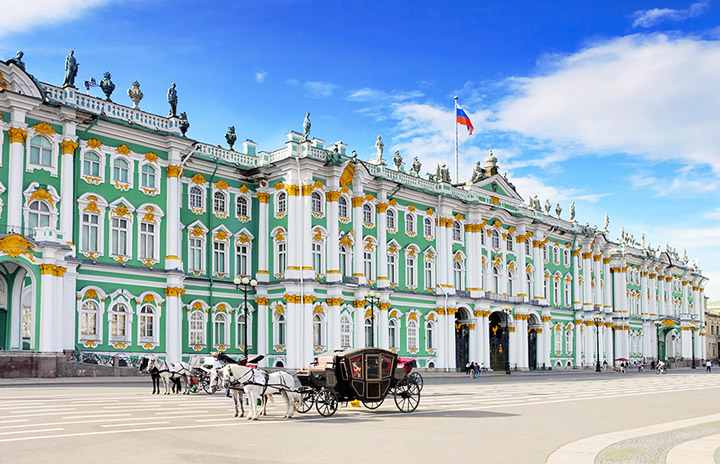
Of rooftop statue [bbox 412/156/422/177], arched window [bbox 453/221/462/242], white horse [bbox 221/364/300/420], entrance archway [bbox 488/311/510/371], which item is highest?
rooftop statue [bbox 412/156/422/177]

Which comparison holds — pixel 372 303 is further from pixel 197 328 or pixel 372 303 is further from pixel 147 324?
pixel 147 324

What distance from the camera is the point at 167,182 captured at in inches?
1822

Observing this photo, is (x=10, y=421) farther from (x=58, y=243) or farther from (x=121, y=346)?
(x=121, y=346)

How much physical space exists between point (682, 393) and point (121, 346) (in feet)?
97.0

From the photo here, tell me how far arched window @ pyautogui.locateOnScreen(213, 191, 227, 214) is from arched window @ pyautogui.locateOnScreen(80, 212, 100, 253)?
942cm

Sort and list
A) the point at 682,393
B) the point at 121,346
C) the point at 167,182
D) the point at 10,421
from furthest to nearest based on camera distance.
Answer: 1. the point at 167,182
2. the point at 121,346
3. the point at 682,393
4. the point at 10,421

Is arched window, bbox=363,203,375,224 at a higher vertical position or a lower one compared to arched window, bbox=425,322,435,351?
higher

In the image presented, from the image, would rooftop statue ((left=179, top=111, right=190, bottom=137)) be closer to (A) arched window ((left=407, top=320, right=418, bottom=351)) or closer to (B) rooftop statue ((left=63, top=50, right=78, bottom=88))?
(B) rooftop statue ((left=63, top=50, right=78, bottom=88))

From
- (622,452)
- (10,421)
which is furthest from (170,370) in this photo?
(622,452)

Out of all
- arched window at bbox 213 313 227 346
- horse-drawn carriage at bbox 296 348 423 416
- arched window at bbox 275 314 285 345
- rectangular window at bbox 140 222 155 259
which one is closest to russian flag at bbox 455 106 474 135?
arched window at bbox 275 314 285 345

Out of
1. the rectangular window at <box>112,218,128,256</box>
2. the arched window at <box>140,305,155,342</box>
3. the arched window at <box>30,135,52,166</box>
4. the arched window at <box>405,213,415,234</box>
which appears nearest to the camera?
the arched window at <box>30,135,52,166</box>

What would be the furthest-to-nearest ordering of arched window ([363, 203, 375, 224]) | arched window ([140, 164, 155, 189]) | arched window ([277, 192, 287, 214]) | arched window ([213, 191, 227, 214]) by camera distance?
arched window ([363, 203, 375, 224]) < arched window ([277, 192, 287, 214]) < arched window ([213, 191, 227, 214]) < arched window ([140, 164, 155, 189])

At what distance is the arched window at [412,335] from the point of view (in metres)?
59.8

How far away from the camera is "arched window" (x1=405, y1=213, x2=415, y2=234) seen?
6059 cm
